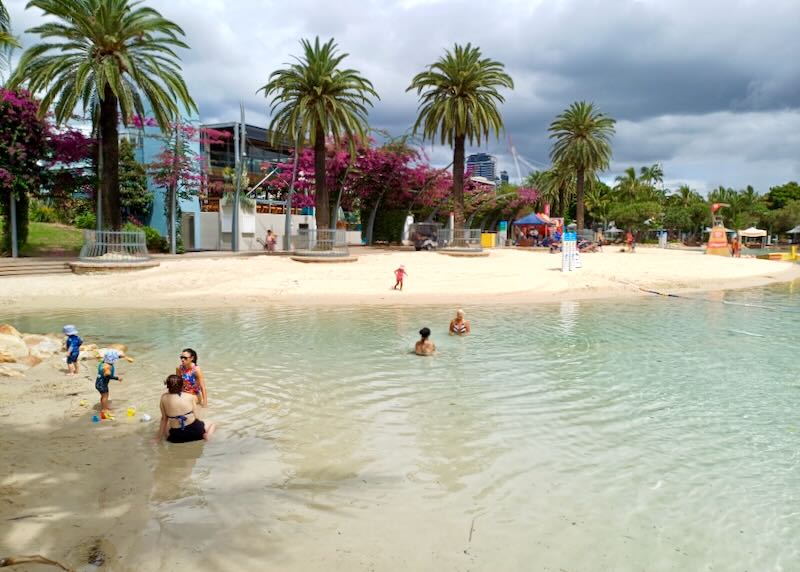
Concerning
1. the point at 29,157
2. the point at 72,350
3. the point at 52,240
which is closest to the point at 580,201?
the point at 52,240

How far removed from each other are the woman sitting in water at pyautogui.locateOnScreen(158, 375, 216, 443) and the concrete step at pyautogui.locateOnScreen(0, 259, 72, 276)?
1972 cm

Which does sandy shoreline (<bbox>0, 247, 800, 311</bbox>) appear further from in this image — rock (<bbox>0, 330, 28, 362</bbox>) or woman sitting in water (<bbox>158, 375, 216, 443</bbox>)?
woman sitting in water (<bbox>158, 375, 216, 443</bbox>)

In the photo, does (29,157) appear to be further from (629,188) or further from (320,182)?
(629,188)

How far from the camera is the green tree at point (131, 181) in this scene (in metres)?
32.6

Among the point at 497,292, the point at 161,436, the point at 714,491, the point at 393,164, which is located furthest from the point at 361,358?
the point at 393,164

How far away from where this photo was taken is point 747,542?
511cm

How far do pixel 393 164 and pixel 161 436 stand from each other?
111ft

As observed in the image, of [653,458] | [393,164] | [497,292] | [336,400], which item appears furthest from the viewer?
[393,164]

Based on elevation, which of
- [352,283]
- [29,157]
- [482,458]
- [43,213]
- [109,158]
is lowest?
[482,458]

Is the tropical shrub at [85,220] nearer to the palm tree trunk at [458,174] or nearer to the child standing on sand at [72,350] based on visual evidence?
the palm tree trunk at [458,174]

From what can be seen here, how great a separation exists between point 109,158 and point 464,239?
67.3 feet

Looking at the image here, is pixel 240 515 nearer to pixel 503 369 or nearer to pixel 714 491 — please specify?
pixel 714 491

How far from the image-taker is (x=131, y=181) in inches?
1297

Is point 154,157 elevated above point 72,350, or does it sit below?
above
